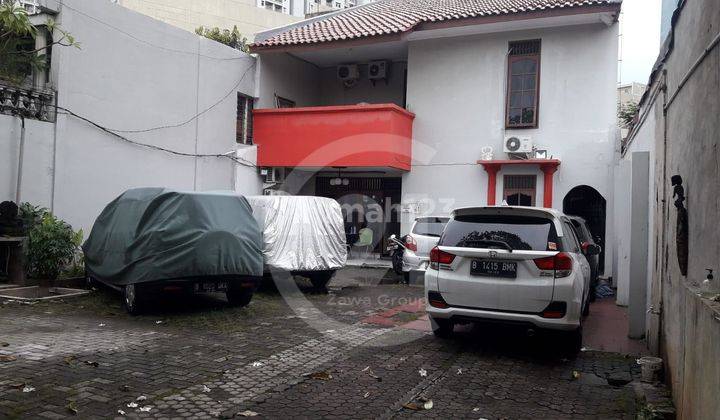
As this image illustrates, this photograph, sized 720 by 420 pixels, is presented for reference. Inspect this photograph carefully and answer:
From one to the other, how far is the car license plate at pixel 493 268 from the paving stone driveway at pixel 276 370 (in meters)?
1.02

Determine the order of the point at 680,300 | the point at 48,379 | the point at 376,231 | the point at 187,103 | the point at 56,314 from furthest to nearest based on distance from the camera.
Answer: the point at 376,231 < the point at 187,103 < the point at 56,314 < the point at 48,379 < the point at 680,300

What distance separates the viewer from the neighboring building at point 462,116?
1497cm

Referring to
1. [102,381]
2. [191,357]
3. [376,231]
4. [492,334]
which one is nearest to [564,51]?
[376,231]

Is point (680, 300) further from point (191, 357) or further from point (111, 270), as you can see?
point (111, 270)

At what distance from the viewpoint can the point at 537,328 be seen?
6.38 metres

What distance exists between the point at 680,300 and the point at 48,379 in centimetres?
570

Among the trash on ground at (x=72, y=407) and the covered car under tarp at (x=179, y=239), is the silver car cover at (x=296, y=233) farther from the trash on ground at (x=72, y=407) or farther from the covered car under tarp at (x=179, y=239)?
the trash on ground at (x=72, y=407)

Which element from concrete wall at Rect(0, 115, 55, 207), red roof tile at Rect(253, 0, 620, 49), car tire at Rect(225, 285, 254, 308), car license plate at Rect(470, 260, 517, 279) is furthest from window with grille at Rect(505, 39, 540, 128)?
concrete wall at Rect(0, 115, 55, 207)

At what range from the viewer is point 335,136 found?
16.5 m

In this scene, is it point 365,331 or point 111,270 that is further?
point 111,270

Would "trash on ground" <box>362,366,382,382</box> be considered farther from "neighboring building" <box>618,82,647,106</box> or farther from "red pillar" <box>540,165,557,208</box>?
"neighboring building" <box>618,82,647,106</box>

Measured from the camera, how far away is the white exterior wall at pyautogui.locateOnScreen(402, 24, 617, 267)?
14.9 m

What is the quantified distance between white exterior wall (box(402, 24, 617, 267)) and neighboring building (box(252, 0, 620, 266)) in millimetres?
30

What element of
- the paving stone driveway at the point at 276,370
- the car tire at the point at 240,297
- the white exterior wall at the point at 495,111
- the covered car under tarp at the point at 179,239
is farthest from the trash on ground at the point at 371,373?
the white exterior wall at the point at 495,111
